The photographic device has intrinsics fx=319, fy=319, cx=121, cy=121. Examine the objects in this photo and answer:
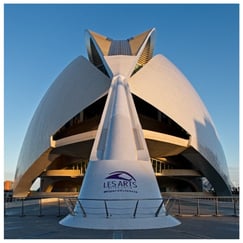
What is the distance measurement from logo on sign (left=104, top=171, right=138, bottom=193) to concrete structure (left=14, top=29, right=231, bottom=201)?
9.50 m

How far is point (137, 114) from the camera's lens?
65.7 ft

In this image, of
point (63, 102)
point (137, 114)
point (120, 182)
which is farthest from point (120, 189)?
point (63, 102)

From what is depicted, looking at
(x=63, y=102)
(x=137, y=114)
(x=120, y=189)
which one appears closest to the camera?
(x=120, y=189)

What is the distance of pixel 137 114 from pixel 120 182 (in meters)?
10.8

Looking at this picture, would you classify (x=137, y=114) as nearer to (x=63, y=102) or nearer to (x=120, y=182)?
(x=63, y=102)

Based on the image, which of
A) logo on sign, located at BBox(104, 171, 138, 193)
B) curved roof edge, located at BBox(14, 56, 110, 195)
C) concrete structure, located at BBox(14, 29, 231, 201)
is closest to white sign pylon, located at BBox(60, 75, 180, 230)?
logo on sign, located at BBox(104, 171, 138, 193)

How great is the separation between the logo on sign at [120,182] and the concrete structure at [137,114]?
950cm

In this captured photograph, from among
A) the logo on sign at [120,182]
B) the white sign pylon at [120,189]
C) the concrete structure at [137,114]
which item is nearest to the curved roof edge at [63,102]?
the concrete structure at [137,114]

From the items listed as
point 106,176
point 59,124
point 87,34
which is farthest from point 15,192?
point 106,176

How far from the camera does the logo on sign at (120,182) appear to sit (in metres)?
9.37

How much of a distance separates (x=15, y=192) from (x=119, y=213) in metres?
18.6

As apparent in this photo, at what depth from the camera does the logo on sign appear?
9.37 meters

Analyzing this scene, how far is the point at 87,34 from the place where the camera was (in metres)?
Result: 23.1

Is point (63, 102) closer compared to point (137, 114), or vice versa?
point (137, 114)
